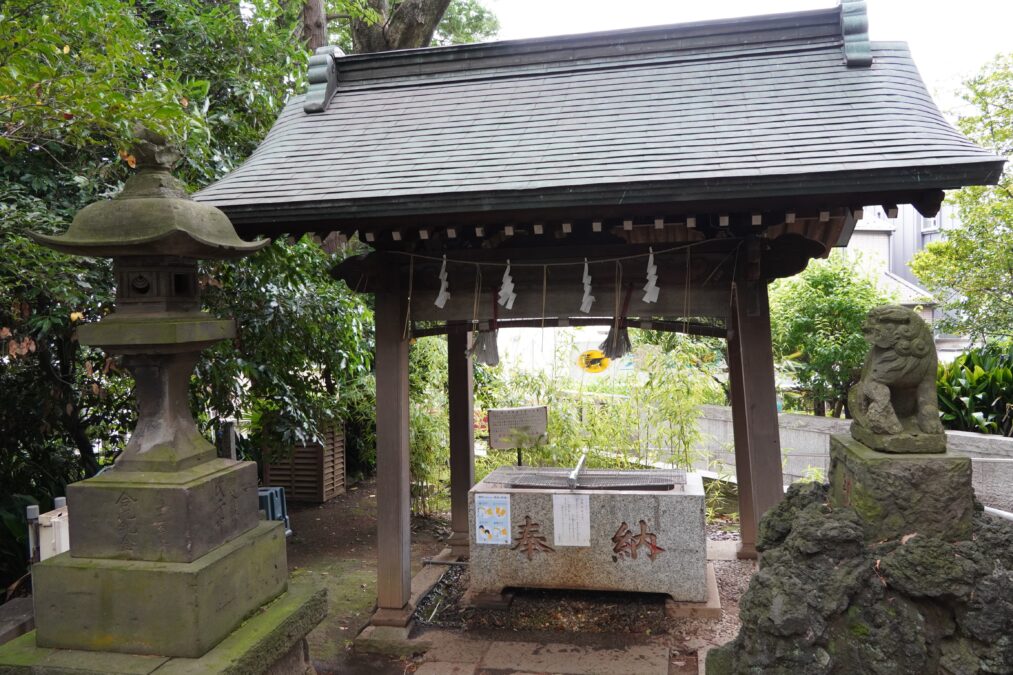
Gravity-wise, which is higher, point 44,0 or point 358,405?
point 44,0

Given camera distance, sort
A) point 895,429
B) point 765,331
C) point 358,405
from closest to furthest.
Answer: point 895,429 < point 765,331 < point 358,405

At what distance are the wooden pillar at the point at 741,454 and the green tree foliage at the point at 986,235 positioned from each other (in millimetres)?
6048

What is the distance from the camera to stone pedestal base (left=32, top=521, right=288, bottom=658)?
3.21 metres

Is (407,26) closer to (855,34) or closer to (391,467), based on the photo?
(855,34)

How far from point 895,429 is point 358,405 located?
7261 mm

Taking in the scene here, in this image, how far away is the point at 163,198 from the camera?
11.7 feet

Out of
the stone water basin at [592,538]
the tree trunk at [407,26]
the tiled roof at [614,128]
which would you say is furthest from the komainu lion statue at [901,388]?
the tree trunk at [407,26]

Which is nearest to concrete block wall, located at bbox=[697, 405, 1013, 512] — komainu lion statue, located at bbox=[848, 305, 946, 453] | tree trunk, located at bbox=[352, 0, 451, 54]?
komainu lion statue, located at bbox=[848, 305, 946, 453]

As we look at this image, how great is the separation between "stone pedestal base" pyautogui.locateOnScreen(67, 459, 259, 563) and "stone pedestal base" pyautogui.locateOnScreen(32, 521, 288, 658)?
6cm

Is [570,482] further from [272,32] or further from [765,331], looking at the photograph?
[272,32]

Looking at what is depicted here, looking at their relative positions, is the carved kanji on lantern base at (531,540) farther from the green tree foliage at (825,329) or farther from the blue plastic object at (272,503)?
the green tree foliage at (825,329)

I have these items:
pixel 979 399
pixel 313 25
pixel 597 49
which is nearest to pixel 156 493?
pixel 597 49

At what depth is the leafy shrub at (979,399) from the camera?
27.7 ft

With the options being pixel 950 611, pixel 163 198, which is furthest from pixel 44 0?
pixel 950 611
